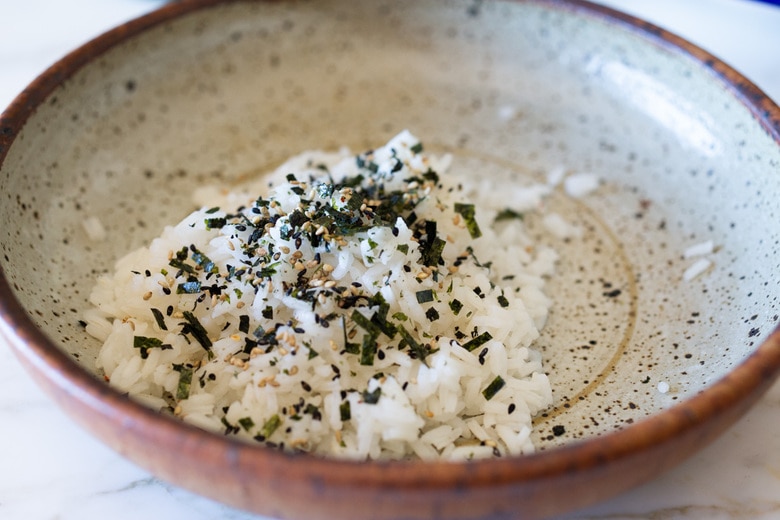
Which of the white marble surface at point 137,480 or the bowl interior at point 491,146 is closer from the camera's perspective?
the white marble surface at point 137,480

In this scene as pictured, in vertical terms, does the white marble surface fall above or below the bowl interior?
below

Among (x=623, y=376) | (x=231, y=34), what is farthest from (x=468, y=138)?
(x=623, y=376)

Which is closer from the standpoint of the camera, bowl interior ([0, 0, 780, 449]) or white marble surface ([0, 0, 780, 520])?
white marble surface ([0, 0, 780, 520])

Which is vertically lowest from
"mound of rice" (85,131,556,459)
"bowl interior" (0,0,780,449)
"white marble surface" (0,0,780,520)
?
"white marble surface" (0,0,780,520)

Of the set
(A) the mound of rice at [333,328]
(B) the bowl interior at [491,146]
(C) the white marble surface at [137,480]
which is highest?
(B) the bowl interior at [491,146]

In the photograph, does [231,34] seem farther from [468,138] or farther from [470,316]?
[470,316]

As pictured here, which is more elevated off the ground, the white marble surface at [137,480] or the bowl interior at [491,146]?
the bowl interior at [491,146]

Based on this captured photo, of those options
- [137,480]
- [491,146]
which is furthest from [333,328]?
[491,146]
